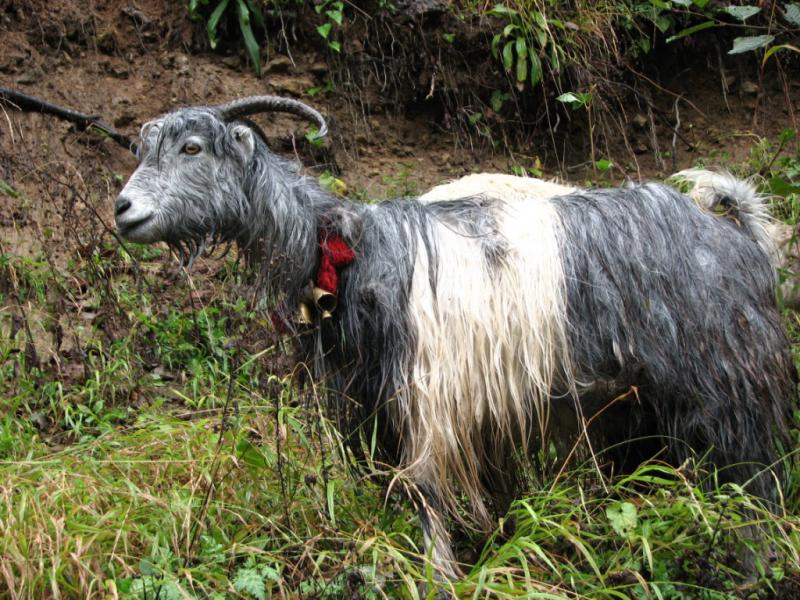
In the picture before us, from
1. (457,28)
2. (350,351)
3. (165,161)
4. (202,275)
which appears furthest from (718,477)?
(457,28)

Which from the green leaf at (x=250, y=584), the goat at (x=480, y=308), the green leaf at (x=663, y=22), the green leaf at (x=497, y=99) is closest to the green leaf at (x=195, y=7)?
the green leaf at (x=497, y=99)

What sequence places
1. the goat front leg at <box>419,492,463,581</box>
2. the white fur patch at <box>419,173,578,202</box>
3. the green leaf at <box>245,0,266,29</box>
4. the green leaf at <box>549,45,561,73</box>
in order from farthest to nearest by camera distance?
the green leaf at <box>549,45,561,73</box> → the green leaf at <box>245,0,266,29</box> → the white fur patch at <box>419,173,578,202</box> → the goat front leg at <box>419,492,463,581</box>

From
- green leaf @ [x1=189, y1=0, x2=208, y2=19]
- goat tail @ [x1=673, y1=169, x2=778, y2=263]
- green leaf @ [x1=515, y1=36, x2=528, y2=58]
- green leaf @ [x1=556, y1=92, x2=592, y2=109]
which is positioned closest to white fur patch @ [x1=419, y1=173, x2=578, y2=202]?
green leaf @ [x1=556, y1=92, x2=592, y2=109]

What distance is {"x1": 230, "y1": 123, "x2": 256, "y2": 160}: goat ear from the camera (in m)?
3.83

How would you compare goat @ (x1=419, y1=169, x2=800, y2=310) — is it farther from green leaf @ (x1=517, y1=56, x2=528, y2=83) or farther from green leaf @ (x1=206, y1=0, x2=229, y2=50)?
green leaf @ (x1=206, y1=0, x2=229, y2=50)

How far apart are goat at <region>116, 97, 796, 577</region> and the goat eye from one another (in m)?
0.01

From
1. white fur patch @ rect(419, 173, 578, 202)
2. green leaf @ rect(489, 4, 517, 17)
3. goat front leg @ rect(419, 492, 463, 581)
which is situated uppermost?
green leaf @ rect(489, 4, 517, 17)

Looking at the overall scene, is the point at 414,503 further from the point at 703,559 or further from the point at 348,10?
the point at 348,10

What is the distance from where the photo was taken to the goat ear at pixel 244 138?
383cm

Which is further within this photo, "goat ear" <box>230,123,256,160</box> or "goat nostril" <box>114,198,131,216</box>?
"goat ear" <box>230,123,256,160</box>

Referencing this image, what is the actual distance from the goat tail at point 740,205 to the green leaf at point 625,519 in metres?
1.35

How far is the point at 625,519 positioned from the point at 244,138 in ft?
6.52

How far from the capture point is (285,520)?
3619 millimetres

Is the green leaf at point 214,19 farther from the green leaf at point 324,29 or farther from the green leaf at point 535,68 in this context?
the green leaf at point 535,68
